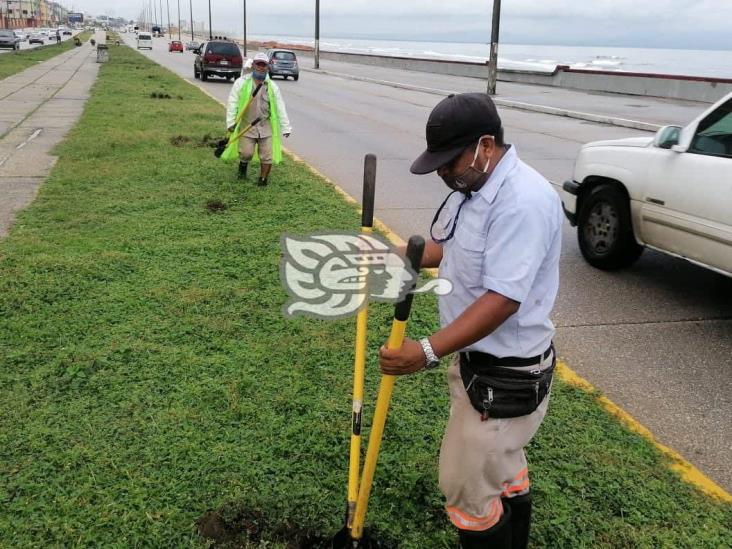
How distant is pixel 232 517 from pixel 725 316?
13.2 ft

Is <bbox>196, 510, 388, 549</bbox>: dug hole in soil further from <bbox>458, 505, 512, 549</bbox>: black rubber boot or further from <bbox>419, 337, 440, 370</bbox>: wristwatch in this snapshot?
<bbox>419, 337, 440, 370</bbox>: wristwatch

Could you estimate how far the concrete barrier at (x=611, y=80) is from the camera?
2492 centimetres

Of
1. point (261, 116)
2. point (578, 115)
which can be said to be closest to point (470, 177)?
point (261, 116)

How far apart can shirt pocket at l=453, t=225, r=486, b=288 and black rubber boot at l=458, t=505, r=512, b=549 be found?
0.84 m

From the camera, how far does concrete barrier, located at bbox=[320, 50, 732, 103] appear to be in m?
24.9

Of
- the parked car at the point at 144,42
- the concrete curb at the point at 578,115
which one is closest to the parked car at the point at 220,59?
the concrete curb at the point at 578,115

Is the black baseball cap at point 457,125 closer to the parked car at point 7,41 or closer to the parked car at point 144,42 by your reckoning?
the parked car at point 7,41

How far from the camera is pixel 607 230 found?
5.98 metres

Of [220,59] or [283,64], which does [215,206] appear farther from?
[283,64]

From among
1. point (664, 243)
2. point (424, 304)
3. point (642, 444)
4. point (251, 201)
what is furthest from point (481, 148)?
point (251, 201)

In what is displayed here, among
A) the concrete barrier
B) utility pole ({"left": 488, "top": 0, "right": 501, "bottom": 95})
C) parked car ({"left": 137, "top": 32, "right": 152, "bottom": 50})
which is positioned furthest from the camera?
parked car ({"left": 137, "top": 32, "right": 152, "bottom": 50})

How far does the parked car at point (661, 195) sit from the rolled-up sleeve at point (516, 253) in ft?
11.0

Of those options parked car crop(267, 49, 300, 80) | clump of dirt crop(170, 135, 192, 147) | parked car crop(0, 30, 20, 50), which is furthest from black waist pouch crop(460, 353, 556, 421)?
parked car crop(0, 30, 20, 50)

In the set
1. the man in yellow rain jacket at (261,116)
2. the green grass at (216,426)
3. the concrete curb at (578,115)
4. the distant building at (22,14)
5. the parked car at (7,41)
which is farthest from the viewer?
the distant building at (22,14)
